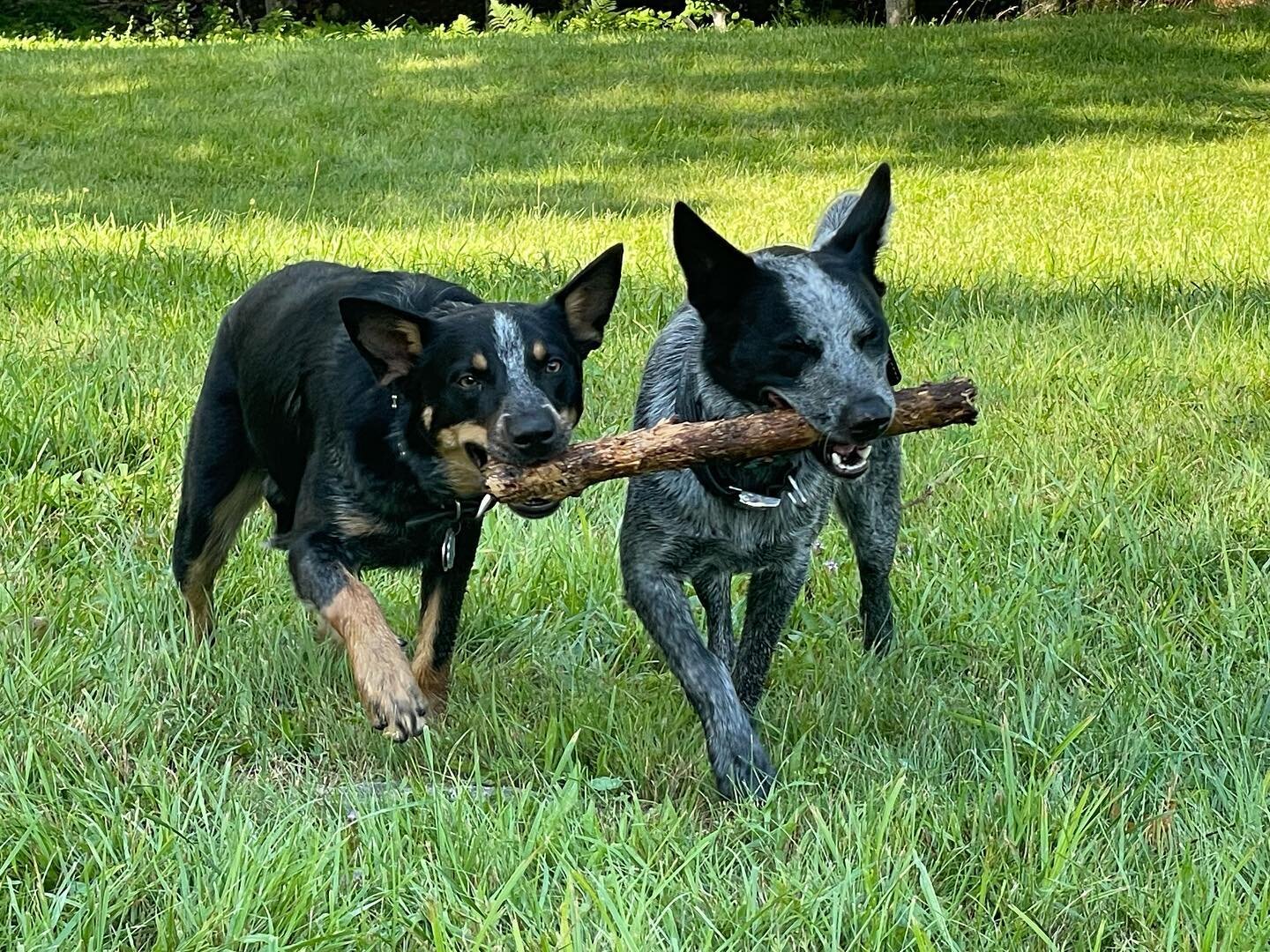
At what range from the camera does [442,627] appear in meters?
3.99

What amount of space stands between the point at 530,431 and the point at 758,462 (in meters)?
0.67

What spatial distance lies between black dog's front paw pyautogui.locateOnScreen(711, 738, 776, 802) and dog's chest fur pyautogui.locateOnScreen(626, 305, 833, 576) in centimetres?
60

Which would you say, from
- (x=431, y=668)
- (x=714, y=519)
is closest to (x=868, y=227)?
(x=714, y=519)

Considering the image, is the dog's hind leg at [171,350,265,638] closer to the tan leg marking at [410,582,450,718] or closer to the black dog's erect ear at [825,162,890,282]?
the tan leg marking at [410,582,450,718]

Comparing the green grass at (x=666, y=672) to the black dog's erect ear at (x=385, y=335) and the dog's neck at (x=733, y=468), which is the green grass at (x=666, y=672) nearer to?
the dog's neck at (x=733, y=468)

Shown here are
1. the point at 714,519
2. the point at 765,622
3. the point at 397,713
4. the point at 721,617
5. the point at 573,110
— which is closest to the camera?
the point at 397,713

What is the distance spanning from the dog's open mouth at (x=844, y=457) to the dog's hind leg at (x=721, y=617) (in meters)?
0.63

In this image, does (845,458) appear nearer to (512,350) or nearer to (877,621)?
(512,350)

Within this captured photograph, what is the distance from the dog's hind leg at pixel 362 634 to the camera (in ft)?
11.1

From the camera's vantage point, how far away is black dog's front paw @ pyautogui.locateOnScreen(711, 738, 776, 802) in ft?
→ 11.1

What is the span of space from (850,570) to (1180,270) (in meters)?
4.32

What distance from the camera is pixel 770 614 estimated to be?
3.98m

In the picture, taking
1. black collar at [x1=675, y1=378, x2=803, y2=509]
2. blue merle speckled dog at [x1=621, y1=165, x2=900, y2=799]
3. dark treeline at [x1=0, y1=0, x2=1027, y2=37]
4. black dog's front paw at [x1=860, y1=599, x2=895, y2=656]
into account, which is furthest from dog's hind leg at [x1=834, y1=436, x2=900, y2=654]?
dark treeline at [x1=0, y1=0, x2=1027, y2=37]

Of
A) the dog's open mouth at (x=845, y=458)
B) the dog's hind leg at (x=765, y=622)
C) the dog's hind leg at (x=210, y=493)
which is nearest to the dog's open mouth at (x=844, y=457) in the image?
the dog's open mouth at (x=845, y=458)
